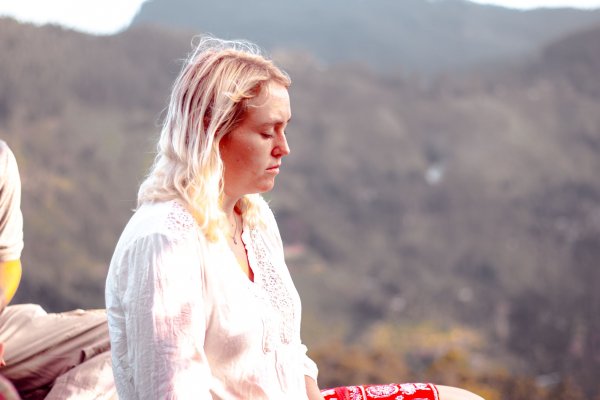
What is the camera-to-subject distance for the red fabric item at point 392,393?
1.96 m

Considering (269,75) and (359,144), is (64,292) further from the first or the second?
(269,75)

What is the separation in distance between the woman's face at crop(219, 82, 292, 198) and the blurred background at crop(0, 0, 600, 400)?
386 inches

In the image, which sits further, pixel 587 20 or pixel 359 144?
pixel 587 20

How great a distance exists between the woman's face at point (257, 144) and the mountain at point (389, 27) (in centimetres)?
2352

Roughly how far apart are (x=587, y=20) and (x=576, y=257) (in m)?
12.3

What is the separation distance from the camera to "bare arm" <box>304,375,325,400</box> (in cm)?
191

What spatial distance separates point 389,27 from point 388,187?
8584mm

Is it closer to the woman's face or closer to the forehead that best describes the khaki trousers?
the woman's face

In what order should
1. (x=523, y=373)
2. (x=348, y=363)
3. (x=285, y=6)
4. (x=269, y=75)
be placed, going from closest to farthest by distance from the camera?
1. (x=269, y=75)
2. (x=348, y=363)
3. (x=523, y=373)
4. (x=285, y=6)

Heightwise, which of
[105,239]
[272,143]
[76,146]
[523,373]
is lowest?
[523,373]

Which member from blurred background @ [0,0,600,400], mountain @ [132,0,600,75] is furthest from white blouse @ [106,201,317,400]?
mountain @ [132,0,600,75]

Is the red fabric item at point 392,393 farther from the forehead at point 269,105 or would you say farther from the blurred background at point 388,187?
the blurred background at point 388,187

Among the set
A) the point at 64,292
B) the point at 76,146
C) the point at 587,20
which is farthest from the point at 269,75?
the point at 587,20

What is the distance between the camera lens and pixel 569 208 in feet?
67.7
